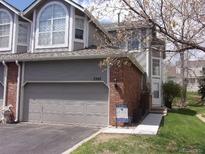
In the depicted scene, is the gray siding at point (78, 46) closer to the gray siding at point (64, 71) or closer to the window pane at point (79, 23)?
the window pane at point (79, 23)

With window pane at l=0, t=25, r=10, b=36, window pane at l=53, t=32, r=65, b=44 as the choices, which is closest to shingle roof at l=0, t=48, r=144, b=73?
window pane at l=53, t=32, r=65, b=44

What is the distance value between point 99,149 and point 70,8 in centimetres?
1032

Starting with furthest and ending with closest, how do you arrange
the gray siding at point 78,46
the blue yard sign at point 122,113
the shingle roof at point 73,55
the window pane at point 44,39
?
the window pane at point 44,39
the gray siding at point 78,46
the shingle roof at point 73,55
the blue yard sign at point 122,113

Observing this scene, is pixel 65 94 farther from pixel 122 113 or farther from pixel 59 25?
pixel 59 25

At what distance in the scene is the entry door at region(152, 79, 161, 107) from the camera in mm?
27628

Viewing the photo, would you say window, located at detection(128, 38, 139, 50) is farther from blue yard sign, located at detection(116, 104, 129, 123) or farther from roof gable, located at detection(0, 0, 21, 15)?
roof gable, located at detection(0, 0, 21, 15)

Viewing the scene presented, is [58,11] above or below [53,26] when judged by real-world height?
above

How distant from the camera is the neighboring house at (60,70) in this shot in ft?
51.2

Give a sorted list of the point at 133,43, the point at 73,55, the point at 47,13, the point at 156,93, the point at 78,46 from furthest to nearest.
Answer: the point at 156,93 → the point at 47,13 → the point at 78,46 → the point at 73,55 → the point at 133,43

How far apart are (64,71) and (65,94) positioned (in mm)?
1212

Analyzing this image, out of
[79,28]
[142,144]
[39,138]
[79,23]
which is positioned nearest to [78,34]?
[79,28]

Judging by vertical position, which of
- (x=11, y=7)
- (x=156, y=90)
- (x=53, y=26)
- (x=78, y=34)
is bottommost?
(x=156, y=90)

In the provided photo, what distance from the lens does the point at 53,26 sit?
18.6 m

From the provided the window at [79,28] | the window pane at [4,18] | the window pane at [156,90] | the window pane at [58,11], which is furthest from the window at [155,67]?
the window pane at [4,18]
